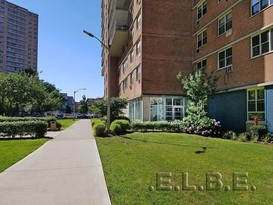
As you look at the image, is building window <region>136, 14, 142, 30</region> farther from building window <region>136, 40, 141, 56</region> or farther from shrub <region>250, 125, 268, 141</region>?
shrub <region>250, 125, 268, 141</region>

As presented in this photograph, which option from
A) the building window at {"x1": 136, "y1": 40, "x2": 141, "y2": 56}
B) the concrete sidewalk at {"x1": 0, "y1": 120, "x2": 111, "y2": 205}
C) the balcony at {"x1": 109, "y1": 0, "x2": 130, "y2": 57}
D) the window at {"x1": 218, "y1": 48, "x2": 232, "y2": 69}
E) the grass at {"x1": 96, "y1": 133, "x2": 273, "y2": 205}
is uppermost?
the balcony at {"x1": 109, "y1": 0, "x2": 130, "y2": 57}

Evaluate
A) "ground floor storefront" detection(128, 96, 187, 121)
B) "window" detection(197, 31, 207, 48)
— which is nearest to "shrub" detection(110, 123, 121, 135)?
"ground floor storefront" detection(128, 96, 187, 121)

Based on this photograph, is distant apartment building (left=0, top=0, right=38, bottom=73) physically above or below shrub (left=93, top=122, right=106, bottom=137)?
above

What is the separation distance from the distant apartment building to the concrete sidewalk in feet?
438

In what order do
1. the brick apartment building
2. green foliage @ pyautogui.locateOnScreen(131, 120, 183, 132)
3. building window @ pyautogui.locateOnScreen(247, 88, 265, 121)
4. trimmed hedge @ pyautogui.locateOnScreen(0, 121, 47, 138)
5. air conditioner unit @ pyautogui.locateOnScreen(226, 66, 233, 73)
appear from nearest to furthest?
building window @ pyautogui.locateOnScreen(247, 88, 265, 121) < the brick apartment building < trimmed hedge @ pyautogui.locateOnScreen(0, 121, 47, 138) < air conditioner unit @ pyautogui.locateOnScreen(226, 66, 233, 73) < green foliage @ pyautogui.locateOnScreen(131, 120, 183, 132)

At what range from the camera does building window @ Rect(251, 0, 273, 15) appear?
16.1 meters

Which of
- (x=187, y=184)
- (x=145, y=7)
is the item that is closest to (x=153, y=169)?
(x=187, y=184)

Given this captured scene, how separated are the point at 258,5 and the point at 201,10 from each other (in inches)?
364

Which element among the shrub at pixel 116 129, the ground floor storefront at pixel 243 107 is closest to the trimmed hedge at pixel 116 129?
the shrub at pixel 116 129

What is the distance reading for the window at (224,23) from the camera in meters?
20.3

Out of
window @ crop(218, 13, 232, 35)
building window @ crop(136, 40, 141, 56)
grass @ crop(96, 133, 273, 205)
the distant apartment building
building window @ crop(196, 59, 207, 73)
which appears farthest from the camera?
the distant apartment building

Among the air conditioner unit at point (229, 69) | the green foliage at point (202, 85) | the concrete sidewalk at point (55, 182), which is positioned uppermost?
the air conditioner unit at point (229, 69)

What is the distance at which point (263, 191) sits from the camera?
5.64m

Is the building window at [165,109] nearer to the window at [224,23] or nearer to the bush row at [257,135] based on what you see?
the window at [224,23]
